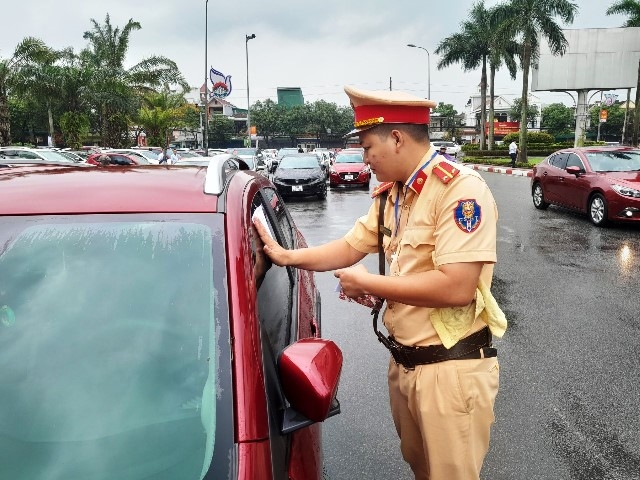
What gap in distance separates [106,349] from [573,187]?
36.0 ft

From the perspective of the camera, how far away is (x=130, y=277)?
1.67m

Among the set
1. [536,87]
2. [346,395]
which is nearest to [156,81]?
[536,87]

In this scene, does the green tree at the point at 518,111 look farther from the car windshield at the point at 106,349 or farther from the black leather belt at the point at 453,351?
the car windshield at the point at 106,349

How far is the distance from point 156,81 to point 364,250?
30688 mm

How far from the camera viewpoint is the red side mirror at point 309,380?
1493 mm

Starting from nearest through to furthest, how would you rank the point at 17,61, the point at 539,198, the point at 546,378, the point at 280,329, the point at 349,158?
the point at 280,329
the point at 546,378
the point at 539,198
the point at 349,158
the point at 17,61

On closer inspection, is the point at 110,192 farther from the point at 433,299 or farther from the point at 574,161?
the point at 574,161

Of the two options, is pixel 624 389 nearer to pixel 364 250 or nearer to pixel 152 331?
pixel 364 250

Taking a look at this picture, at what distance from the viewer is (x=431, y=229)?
1.87 metres

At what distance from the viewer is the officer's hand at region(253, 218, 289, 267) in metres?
2.16

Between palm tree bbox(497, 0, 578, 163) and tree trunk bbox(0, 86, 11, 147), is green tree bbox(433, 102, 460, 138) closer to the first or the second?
palm tree bbox(497, 0, 578, 163)

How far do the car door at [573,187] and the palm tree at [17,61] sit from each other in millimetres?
20669

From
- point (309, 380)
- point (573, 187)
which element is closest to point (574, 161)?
point (573, 187)

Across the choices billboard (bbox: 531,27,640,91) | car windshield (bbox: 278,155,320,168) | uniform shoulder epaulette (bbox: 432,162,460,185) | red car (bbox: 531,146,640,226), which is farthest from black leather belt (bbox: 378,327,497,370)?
billboard (bbox: 531,27,640,91)
